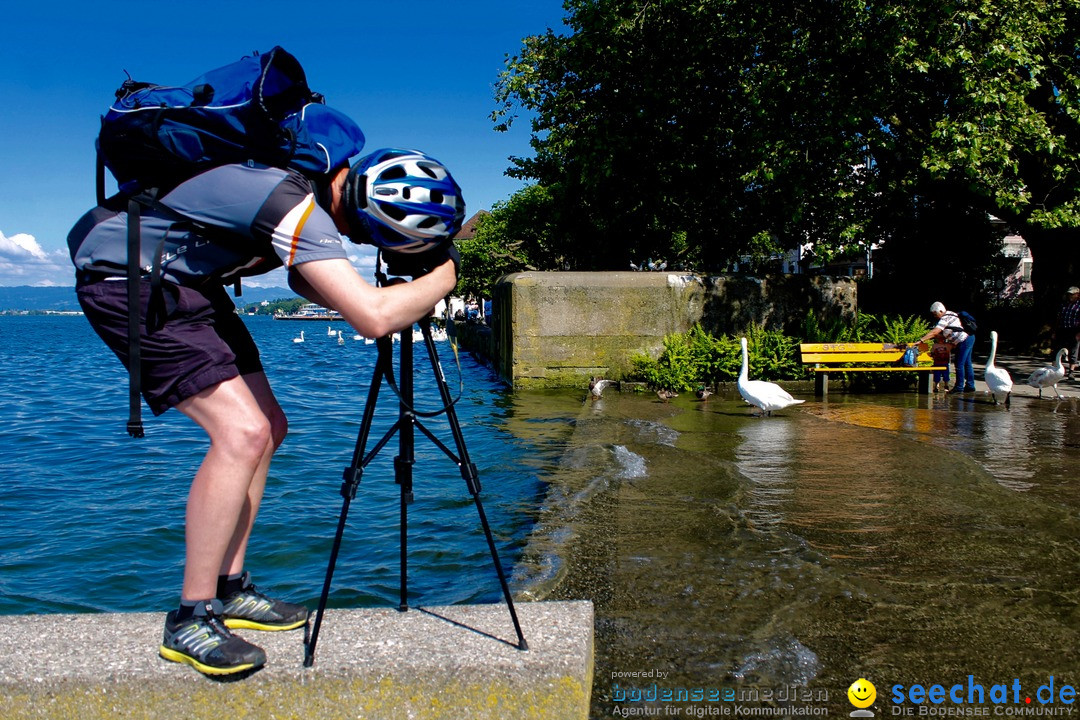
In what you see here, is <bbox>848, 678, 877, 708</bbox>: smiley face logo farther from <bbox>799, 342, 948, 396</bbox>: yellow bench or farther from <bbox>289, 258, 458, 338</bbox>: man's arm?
<bbox>799, 342, 948, 396</bbox>: yellow bench

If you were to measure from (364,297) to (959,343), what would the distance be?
13650mm

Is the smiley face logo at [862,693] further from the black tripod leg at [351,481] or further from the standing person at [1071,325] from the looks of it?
the standing person at [1071,325]

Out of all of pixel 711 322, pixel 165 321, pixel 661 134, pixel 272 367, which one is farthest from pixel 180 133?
pixel 272 367

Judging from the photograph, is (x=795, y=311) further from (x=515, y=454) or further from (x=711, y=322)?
(x=515, y=454)

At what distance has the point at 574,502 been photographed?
6043 mm

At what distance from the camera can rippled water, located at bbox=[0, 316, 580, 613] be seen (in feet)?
18.6

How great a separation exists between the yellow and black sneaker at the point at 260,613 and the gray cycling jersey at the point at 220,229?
1.13 meters

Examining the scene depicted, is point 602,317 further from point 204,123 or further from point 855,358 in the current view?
point 204,123

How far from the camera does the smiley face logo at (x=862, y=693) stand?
9.37 feet

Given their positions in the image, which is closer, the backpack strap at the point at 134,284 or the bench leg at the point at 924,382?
the backpack strap at the point at 134,284

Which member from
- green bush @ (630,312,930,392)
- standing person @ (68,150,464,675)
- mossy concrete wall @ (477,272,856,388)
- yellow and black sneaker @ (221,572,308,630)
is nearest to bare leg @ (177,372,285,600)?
standing person @ (68,150,464,675)

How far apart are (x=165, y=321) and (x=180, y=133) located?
0.59 m

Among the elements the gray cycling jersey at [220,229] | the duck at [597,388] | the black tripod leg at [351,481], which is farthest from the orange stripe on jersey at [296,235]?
the duck at [597,388]

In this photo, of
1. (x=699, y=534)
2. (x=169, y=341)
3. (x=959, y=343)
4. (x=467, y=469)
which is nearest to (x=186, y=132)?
(x=169, y=341)
